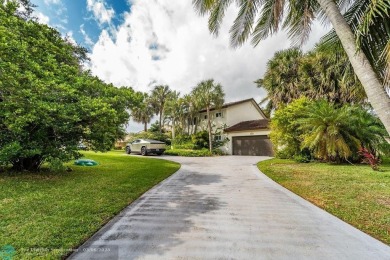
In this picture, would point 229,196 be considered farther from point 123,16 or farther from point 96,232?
point 123,16

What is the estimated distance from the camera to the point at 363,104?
14.0m

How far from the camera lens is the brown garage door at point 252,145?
20.5 metres

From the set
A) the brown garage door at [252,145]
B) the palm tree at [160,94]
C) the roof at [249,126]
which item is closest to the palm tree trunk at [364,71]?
the roof at [249,126]

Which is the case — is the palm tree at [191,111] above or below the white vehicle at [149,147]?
above

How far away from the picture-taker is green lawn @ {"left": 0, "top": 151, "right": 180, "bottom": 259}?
2.99 metres

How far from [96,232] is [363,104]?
17.1 meters

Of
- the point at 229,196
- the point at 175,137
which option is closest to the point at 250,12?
the point at 229,196

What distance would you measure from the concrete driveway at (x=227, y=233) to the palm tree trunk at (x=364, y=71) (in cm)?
189

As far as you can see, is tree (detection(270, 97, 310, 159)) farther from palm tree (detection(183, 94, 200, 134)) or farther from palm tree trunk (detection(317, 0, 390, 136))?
palm tree (detection(183, 94, 200, 134))

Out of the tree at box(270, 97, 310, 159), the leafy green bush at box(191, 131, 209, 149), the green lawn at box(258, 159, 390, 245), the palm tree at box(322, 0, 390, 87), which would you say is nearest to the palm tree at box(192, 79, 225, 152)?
the leafy green bush at box(191, 131, 209, 149)

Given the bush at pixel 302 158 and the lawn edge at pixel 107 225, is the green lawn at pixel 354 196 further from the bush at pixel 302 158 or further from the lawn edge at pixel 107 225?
the bush at pixel 302 158

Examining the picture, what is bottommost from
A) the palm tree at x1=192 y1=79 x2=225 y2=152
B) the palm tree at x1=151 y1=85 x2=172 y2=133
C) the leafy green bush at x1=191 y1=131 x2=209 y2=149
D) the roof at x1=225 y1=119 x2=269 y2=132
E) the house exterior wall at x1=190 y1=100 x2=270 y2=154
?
the leafy green bush at x1=191 y1=131 x2=209 y2=149

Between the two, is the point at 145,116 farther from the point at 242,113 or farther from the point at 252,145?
the point at 252,145

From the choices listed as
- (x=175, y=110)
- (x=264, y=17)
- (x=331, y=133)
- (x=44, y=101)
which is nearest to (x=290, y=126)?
(x=331, y=133)
